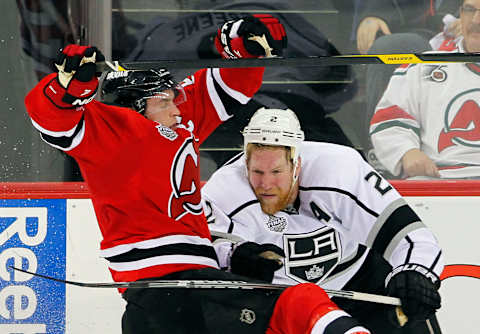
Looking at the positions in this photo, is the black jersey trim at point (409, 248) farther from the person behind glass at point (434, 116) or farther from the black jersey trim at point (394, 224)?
the person behind glass at point (434, 116)

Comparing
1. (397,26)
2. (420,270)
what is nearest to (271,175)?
(420,270)

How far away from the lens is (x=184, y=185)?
2092mm

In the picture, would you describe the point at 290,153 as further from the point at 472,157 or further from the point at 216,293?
the point at 472,157

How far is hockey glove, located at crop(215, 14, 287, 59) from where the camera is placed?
2.17 metres

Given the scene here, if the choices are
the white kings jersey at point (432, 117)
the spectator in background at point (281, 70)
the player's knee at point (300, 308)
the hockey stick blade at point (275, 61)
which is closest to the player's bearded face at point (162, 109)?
the hockey stick blade at point (275, 61)

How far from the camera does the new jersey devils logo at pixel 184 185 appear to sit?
2.07 meters

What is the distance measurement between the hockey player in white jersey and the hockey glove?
6.3 inches

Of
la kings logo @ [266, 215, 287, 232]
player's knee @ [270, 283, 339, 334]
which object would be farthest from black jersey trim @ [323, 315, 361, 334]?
la kings logo @ [266, 215, 287, 232]

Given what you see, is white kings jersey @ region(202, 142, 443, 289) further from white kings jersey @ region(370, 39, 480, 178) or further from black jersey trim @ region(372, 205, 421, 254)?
white kings jersey @ region(370, 39, 480, 178)

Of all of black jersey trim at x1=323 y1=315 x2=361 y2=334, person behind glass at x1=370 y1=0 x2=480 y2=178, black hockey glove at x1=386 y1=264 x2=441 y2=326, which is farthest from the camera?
person behind glass at x1=370 y1=0 x2=480 y2=178

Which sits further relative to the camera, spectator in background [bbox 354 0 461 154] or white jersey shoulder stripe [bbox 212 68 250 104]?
spectator in background [bbox 354 0 461 154]

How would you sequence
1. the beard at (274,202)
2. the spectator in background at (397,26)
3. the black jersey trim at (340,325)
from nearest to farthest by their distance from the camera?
the black jersey trim at (340,325)
the beard at (274,202)
the spectator in background at (397,26)

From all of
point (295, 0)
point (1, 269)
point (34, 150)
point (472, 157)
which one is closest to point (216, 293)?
point (1, 269)

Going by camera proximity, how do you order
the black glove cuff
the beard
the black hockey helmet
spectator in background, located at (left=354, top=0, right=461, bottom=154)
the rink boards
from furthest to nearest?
spectator in background, located at (left=354, top=0, right=461, bottom=154) → the rink boards → the beard → the black hockey helmet → the black glove cuff
